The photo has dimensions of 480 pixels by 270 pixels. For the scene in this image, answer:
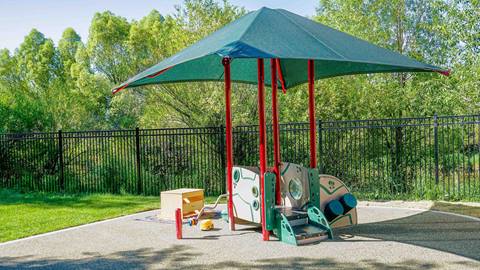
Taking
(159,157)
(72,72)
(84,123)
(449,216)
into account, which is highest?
(72,72)

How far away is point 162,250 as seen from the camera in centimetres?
662

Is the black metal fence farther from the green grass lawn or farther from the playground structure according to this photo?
the playground structure

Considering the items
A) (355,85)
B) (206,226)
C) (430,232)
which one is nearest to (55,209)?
(206,226)

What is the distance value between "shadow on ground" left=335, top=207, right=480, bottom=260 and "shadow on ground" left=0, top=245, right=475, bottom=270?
0.85 meters

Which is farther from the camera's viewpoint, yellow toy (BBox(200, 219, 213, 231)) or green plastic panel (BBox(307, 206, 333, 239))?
yellow toy (BBox(200, 219, 213, 231))

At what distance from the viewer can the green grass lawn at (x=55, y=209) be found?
28.1 feet

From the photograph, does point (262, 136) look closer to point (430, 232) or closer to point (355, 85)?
point (430, 232)

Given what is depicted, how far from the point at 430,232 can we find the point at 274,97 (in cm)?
317

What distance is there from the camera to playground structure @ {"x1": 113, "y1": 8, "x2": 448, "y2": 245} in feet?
19.8

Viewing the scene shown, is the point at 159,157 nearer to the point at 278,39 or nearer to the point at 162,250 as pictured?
the point at 162,250

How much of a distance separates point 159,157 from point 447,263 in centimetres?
1024

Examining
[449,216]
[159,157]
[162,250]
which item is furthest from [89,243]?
[159,157]

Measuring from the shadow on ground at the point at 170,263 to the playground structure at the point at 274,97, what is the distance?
3.22 feet

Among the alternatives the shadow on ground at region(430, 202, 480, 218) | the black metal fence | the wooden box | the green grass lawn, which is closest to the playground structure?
the wooden box
